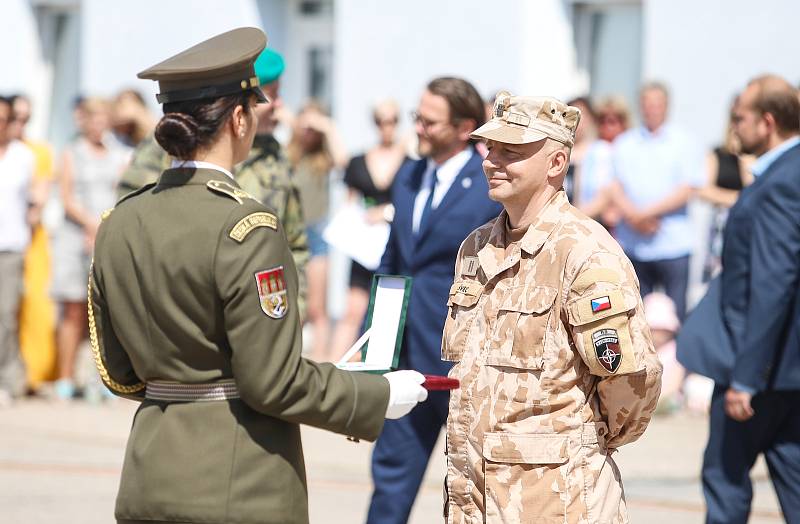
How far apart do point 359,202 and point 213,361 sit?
23.1 ft

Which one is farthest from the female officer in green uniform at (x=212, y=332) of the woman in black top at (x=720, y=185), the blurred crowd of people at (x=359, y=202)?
the woman in black top at (x=720, y=185)

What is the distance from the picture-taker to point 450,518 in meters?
4.01

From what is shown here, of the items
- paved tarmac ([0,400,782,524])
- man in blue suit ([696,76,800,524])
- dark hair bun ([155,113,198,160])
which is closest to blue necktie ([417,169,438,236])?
man in blue suit ([696,76,800,524])

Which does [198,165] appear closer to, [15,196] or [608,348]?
[608,348]

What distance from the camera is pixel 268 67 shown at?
19.0 ft

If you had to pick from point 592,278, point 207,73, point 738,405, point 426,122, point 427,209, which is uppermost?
point 207,73

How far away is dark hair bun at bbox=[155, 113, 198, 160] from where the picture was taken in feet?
11.7

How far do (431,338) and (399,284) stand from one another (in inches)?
55.9

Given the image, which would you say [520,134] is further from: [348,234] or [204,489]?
[348,234]

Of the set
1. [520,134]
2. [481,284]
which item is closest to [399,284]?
[481,284]

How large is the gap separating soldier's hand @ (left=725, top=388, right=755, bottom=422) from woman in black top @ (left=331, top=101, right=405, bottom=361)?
15.9ft

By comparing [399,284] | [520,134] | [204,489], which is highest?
[520,134]

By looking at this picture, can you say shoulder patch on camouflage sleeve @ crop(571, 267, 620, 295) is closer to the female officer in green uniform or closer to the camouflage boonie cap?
the camouflage boonie cap

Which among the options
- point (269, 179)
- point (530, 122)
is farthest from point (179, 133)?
point (269, 179)
